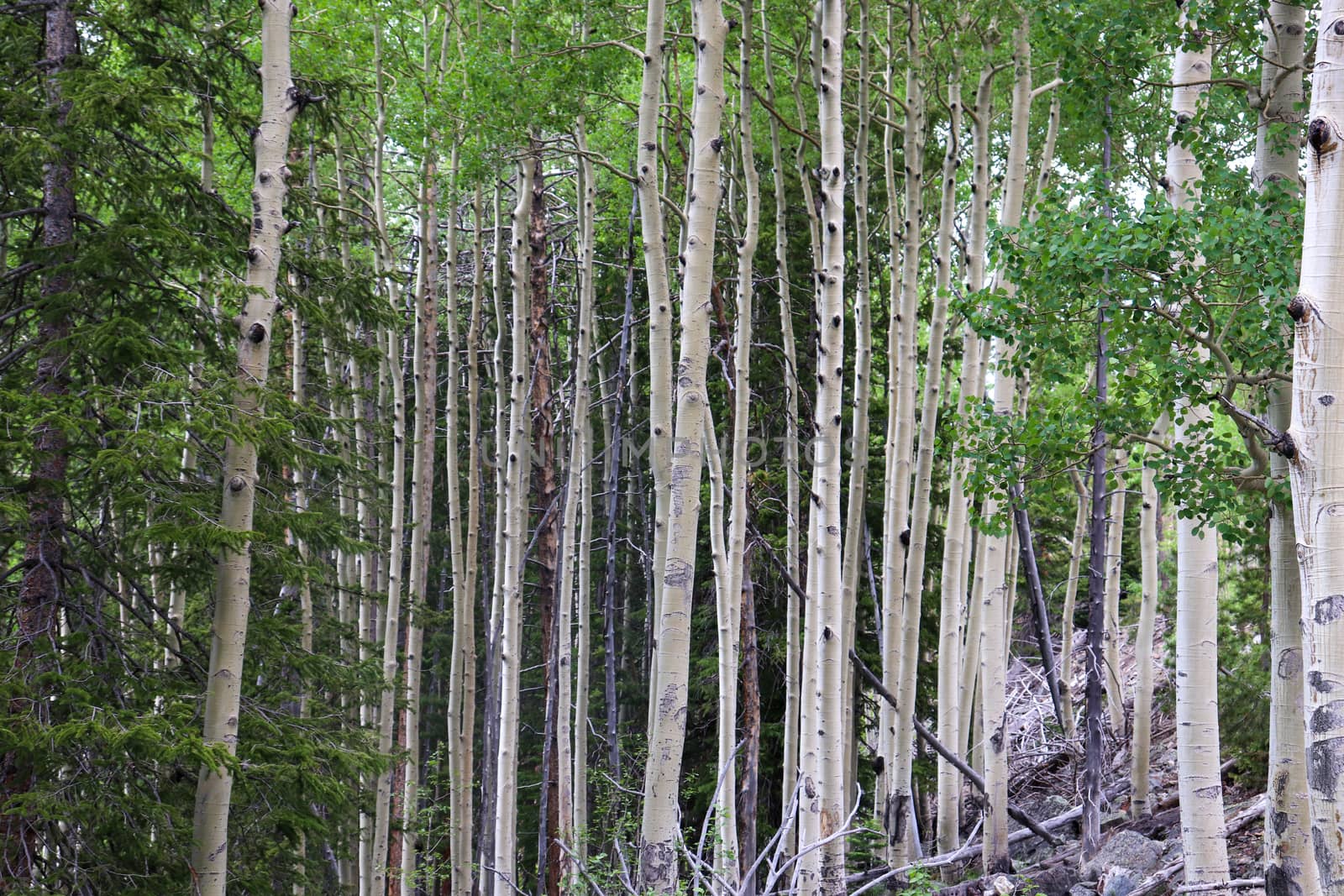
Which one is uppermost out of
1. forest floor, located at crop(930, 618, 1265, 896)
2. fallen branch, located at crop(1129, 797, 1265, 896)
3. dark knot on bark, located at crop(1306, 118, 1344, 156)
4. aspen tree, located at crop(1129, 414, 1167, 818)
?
dark knot on bark, located at crop(1306, 118, 1344, 156)

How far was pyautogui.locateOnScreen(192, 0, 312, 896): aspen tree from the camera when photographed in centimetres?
493

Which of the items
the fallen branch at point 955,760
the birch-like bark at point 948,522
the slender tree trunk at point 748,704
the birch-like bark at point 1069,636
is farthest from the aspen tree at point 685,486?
the birch-like bark at point 1069,636

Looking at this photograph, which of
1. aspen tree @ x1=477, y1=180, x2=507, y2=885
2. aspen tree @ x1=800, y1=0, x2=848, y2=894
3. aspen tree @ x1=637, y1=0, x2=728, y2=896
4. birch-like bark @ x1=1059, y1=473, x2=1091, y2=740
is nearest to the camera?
aspen tree @ x1=637, y1=0, x2=728, y2=896

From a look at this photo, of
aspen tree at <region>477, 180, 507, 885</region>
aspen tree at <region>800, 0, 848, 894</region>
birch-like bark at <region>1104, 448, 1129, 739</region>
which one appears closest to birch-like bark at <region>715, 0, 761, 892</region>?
aspen tree at <region>800, 0, 848, 894</region>

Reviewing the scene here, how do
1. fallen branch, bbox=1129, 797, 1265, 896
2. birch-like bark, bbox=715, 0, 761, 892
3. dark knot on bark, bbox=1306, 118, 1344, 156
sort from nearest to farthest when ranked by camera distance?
dark knot on bark, bbox=1306, 118, 1344, 156, fallen branch, bbox=1129, 797, 1265, 896, birch-like bark, bbox=715, 0, 761, 892

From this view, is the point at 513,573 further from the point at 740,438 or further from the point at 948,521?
the point at 948,521

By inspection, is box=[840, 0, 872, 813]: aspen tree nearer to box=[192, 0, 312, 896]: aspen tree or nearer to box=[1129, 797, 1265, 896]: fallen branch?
box=[1129, 797, 1265, 896]: fallen branch

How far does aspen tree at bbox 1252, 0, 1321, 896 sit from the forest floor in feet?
2.01

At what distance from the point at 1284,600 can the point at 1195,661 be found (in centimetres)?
75

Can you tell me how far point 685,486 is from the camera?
4258 millimetres

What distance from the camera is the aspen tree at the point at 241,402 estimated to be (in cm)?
493

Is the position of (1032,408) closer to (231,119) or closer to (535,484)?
(231,119)

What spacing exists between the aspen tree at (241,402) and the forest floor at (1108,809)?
178 inches

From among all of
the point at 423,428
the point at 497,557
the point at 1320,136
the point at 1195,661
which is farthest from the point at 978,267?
the point at 423,428
